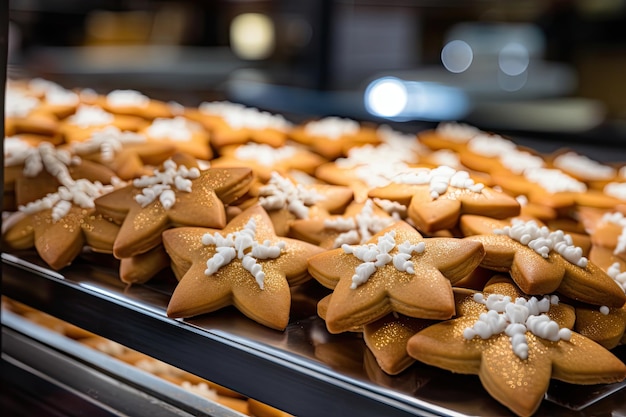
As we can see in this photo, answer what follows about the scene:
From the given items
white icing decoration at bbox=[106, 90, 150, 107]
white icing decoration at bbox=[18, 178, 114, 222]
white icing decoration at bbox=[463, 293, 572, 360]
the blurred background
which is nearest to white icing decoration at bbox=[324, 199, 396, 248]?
white icing decoration at bbox=[463, 293, 572, 360]

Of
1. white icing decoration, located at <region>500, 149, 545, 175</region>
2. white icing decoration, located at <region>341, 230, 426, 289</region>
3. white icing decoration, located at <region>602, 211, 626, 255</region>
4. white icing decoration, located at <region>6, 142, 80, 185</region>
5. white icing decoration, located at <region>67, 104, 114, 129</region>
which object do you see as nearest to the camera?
white icing decoration, located at <region>341, 230, 426, 289</region>

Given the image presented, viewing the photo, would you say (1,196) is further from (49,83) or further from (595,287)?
(49,83)

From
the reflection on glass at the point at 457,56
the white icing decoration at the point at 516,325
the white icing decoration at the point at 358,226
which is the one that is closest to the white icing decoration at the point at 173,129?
the white icing decoration at the point at 358,226

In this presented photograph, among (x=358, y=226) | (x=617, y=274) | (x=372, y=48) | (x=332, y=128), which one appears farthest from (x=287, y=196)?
(x=372, y=48)

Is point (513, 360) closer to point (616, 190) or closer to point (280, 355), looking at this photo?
point (280, 355)

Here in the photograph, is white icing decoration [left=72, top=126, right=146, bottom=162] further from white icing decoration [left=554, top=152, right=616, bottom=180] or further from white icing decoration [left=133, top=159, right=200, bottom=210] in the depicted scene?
white icing decoration [left=554, top=152, right=616, bottom=180]

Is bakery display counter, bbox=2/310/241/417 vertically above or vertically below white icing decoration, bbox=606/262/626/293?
below

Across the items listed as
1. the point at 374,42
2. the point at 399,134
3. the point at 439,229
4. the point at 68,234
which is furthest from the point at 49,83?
the point at 374,42
